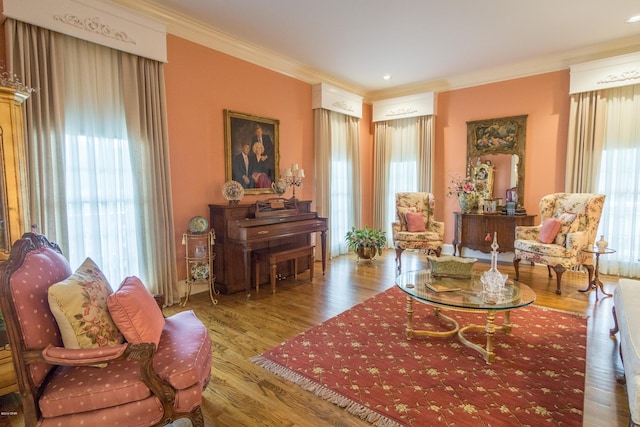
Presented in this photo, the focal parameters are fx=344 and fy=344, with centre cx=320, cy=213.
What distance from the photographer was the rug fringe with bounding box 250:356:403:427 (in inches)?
75.5

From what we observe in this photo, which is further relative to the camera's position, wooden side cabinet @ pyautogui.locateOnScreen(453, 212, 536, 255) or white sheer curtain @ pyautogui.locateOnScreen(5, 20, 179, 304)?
wooden side cabinet @ pyautogui.locateOnScreen(453, 212, 536, 255)

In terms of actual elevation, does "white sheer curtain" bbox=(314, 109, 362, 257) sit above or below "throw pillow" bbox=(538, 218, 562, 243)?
above

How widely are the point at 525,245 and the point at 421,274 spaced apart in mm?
2101

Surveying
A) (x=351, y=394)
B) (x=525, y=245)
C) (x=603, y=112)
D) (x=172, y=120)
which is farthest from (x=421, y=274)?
(x=603, y=112)

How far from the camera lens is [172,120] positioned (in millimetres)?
3754

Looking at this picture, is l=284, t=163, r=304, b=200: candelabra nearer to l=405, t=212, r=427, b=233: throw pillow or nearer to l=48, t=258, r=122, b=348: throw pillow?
l=405, t=212, r=427, b=233: throw pillow

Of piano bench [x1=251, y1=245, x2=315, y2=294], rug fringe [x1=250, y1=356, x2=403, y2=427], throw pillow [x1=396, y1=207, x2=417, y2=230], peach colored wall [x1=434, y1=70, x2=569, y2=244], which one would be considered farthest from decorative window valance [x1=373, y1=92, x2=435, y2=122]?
rug fringe [x1=250, y1=356, x2=403, y2=427]

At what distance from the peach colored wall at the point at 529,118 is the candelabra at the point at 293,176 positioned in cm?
281

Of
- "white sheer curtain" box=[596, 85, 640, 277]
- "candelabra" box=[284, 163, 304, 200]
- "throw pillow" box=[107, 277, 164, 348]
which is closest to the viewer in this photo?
"throw pillow" box=[107, 277, 164, 348]

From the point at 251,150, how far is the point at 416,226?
2.76 metres

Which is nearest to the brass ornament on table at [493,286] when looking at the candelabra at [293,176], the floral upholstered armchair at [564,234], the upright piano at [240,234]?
the floral upholstered armchair at [564,234]

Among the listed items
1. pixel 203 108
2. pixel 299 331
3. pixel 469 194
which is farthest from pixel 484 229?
pixel 203 108

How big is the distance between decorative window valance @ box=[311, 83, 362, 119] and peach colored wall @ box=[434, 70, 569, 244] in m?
1.46

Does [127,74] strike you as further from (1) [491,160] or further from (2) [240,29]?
(1) [491,160]
